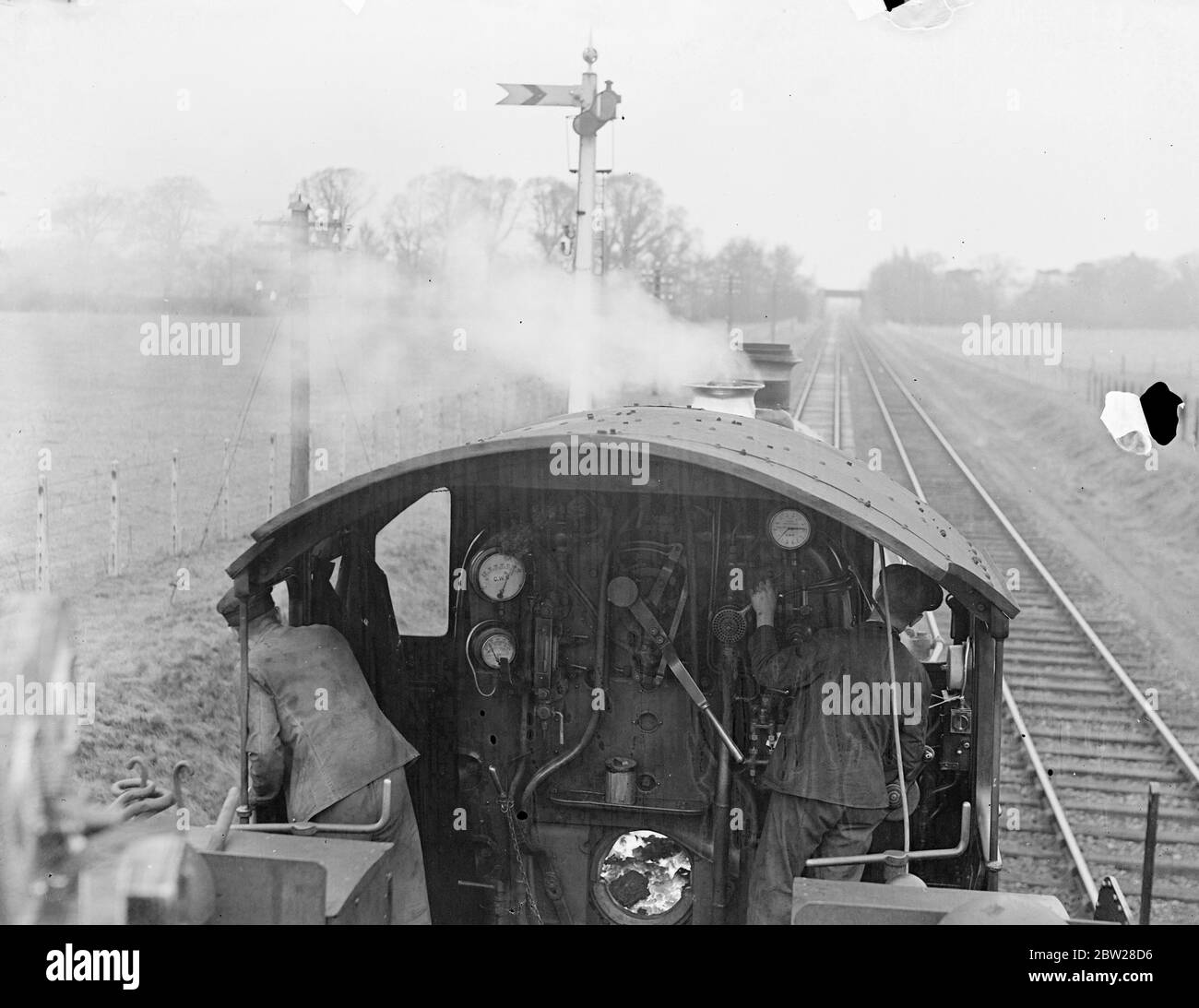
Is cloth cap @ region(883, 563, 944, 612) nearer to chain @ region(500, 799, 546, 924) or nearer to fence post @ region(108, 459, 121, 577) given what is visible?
chain @ region(500, 799, 546, 924)

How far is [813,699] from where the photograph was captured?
5.61m

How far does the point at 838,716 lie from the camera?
5.55 metres

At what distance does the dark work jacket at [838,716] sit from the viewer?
5559mm

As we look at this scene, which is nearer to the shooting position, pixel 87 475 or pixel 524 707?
pixel 524 707

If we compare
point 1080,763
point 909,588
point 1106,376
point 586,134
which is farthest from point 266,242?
point 1106,376

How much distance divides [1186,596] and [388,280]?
11971mm

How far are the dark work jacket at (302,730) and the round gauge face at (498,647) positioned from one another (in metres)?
0.75

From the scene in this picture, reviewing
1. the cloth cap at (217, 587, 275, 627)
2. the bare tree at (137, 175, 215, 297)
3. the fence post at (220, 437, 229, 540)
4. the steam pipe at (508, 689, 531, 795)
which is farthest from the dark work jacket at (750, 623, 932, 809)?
the bare tree at (137, 175, 215, 297)

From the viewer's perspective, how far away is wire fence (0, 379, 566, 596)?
12547 mm

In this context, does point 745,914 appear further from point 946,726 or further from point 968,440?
point 968,440

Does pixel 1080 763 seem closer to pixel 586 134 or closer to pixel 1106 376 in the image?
pixel 586 134

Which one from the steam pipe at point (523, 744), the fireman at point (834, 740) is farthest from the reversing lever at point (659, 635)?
the steam pipe at point (523, 744)

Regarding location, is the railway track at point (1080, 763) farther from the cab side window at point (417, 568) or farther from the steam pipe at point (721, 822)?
the cab side window at point (417, 568)
